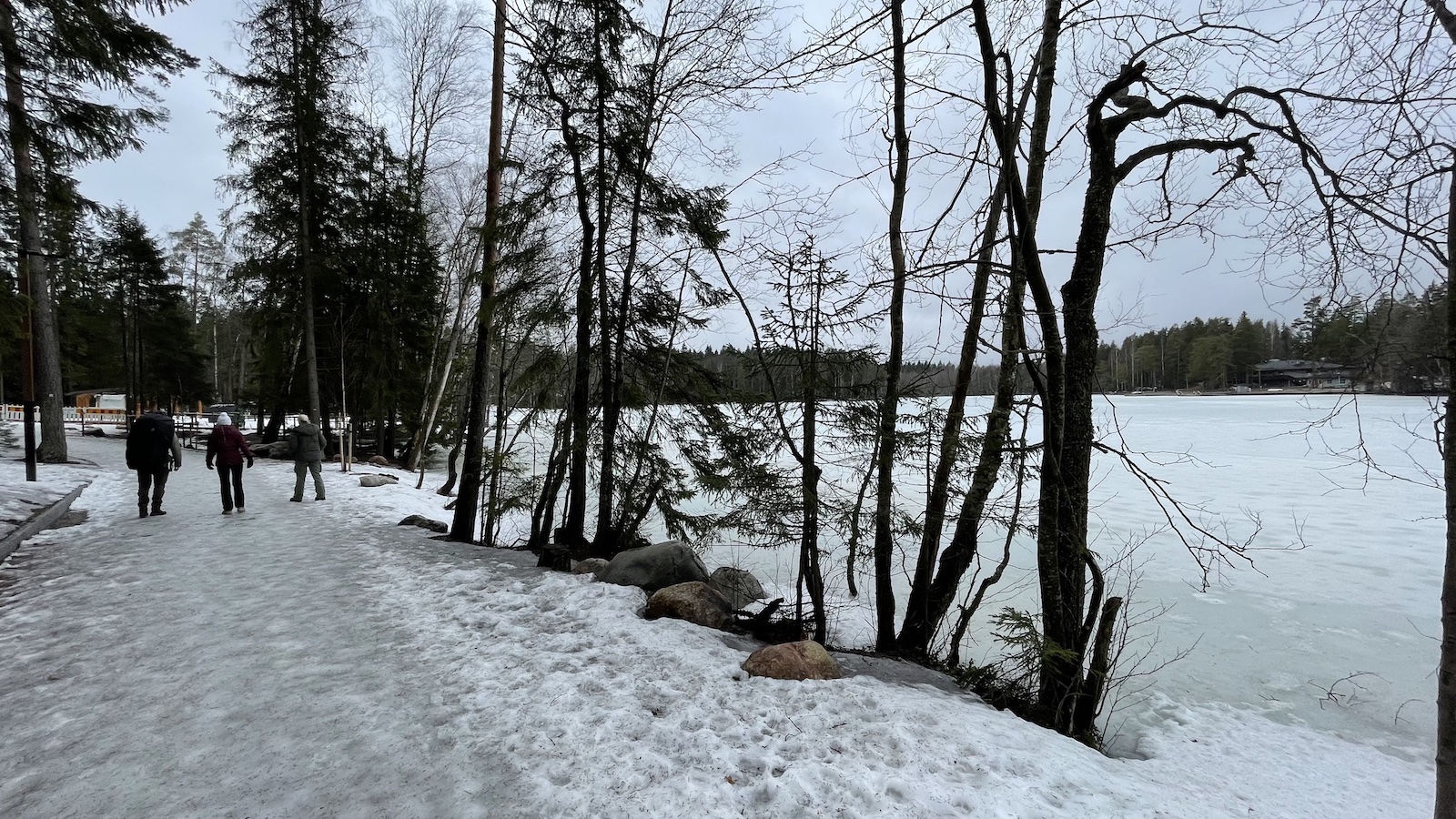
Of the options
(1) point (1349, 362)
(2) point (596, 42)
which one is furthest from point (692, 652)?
(2) point (596, 42)

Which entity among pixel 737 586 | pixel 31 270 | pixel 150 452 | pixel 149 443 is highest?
pixel 31 270

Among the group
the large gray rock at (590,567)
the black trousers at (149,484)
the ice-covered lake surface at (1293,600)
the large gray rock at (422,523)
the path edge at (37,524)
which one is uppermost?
the black trousers at (149,484)

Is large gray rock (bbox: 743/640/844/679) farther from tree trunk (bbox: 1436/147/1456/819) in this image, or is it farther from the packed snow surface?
tree trunk (bbox: 1436/147/1456/819)

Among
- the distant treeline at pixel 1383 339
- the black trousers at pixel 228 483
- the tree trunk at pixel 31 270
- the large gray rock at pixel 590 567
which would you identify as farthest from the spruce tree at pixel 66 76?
the distant treeline at pixel 1383 339

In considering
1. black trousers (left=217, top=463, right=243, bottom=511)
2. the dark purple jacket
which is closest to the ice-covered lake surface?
black trousers (left=217, top=463, right=243, bottom=511)

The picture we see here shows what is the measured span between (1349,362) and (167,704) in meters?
7.07

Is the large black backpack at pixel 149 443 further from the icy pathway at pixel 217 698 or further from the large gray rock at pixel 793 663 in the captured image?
the large gray rock at pixel 793 663

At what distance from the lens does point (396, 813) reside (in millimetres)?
2709

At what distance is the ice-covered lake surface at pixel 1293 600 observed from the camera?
5.52 metres

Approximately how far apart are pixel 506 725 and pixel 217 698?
1.81 meters

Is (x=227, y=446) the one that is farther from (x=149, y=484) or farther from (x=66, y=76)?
(x=66, y=76)

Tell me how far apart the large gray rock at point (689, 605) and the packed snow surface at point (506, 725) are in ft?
0.84

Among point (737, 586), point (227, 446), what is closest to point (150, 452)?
point (227, 446)

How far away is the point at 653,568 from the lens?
257 inches
